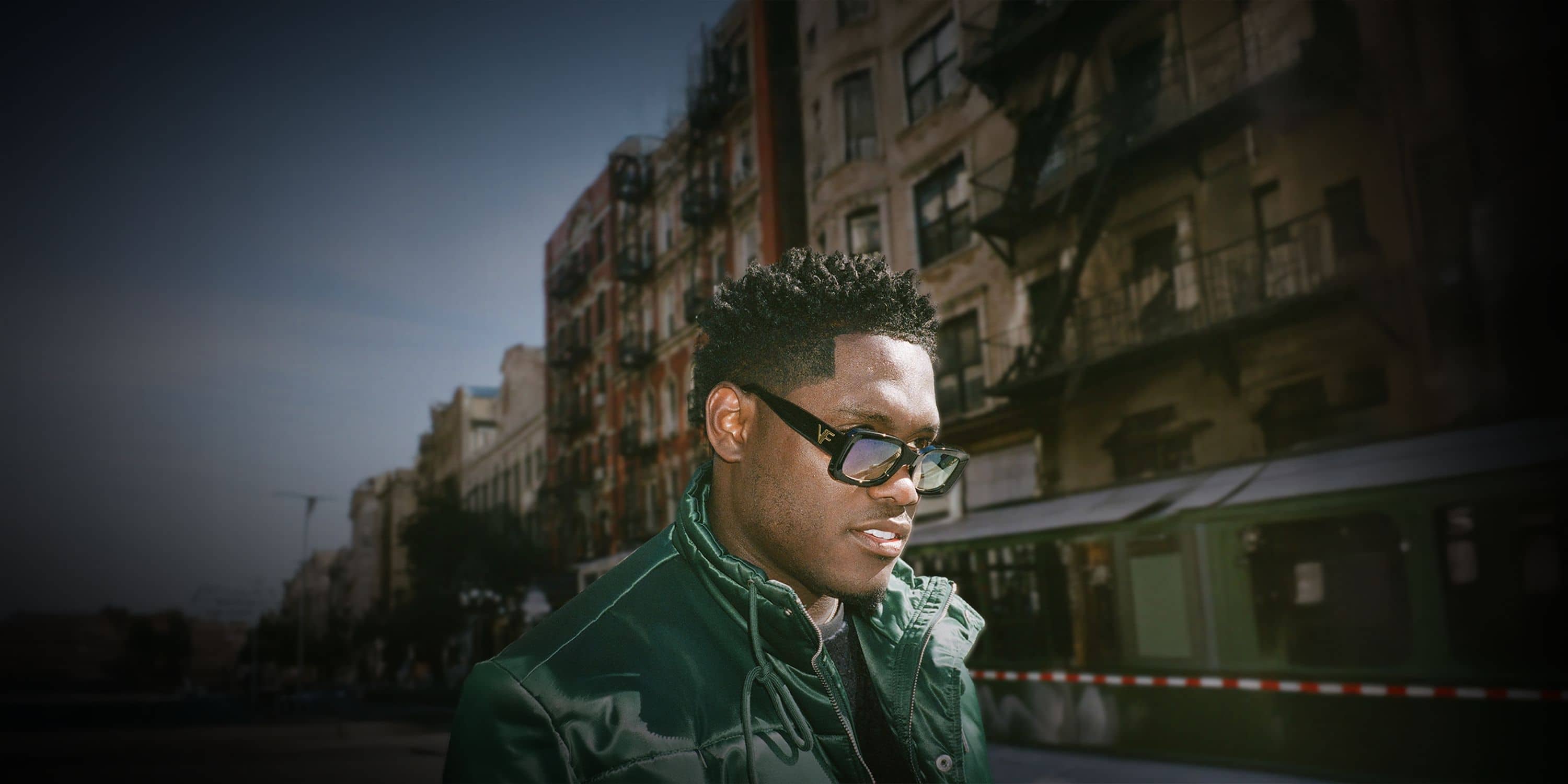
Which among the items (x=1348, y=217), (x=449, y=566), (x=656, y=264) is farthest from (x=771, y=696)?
(x=449, y=566)

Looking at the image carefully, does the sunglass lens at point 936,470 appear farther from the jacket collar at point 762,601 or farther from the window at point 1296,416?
the window at point 1296,416

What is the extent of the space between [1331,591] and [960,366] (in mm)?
7459

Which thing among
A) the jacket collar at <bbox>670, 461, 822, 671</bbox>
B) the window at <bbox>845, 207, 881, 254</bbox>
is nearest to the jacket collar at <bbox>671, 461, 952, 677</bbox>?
the jacket collar at <bbox>670, 461, 822, 671</bbox>

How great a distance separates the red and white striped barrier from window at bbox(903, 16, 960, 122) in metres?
9.50

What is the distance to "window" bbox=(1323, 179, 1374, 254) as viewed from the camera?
895 cm

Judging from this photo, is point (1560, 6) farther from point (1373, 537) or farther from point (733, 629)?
point (733, 629)

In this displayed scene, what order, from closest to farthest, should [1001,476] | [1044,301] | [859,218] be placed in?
[1044,301]
[1001,476]
[859,218]

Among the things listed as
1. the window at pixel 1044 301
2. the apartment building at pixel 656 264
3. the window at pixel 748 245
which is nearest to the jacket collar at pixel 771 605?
the window at pixel 1044 301

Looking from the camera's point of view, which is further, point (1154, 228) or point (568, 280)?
point (568, 280)

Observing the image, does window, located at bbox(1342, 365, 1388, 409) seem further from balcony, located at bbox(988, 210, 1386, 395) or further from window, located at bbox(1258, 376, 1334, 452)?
balcony, located at bbox(988, 210, 1386, 395)

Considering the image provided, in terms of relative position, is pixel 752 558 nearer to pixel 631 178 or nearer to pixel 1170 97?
pixel 1170 97

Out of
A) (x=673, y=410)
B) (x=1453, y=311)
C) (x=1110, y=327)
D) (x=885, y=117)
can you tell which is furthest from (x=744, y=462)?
(x=673, y=410)

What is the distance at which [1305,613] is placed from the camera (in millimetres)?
8516

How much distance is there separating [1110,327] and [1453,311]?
414cm
